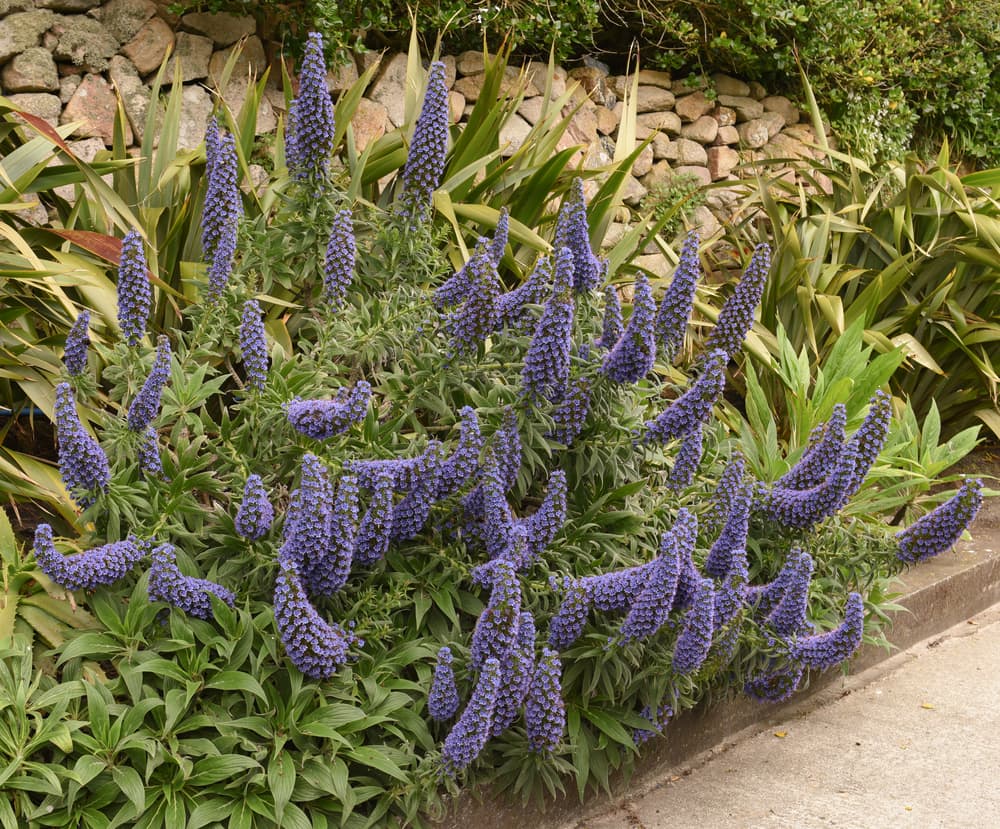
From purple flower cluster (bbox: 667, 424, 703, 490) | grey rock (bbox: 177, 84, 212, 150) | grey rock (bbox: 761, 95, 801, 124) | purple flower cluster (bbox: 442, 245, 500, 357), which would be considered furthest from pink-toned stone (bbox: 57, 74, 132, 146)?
grey rock (bbox: 761, 95, 801, 124)

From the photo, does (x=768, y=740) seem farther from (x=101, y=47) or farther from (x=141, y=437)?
A: (x=101, y=47)

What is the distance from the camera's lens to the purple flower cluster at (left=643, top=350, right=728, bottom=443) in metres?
2.85

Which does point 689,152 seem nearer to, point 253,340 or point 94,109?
point 94,109

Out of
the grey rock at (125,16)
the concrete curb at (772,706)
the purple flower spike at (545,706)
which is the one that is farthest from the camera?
the grey rock at (125,16)

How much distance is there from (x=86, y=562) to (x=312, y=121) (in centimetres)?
135

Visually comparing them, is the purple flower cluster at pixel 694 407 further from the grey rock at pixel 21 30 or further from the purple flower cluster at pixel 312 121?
the grey rock at pixel 21 30

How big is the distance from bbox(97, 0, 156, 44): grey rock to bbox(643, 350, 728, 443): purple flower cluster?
3.34m

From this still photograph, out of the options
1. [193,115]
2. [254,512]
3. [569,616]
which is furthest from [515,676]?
[193,115]

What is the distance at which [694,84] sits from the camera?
266 inches

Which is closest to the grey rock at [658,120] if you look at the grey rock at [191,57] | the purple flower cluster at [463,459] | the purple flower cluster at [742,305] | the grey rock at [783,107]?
the grey rock at [783,107]

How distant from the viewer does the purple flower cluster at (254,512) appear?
2.53 meters

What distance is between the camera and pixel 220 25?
5.09m

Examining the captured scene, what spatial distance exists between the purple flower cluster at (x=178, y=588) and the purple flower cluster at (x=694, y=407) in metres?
1.21

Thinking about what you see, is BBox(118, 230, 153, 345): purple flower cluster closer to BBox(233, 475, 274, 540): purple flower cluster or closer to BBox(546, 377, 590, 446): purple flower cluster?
BBox(233, 475, 274, 540): purple flower cluster
